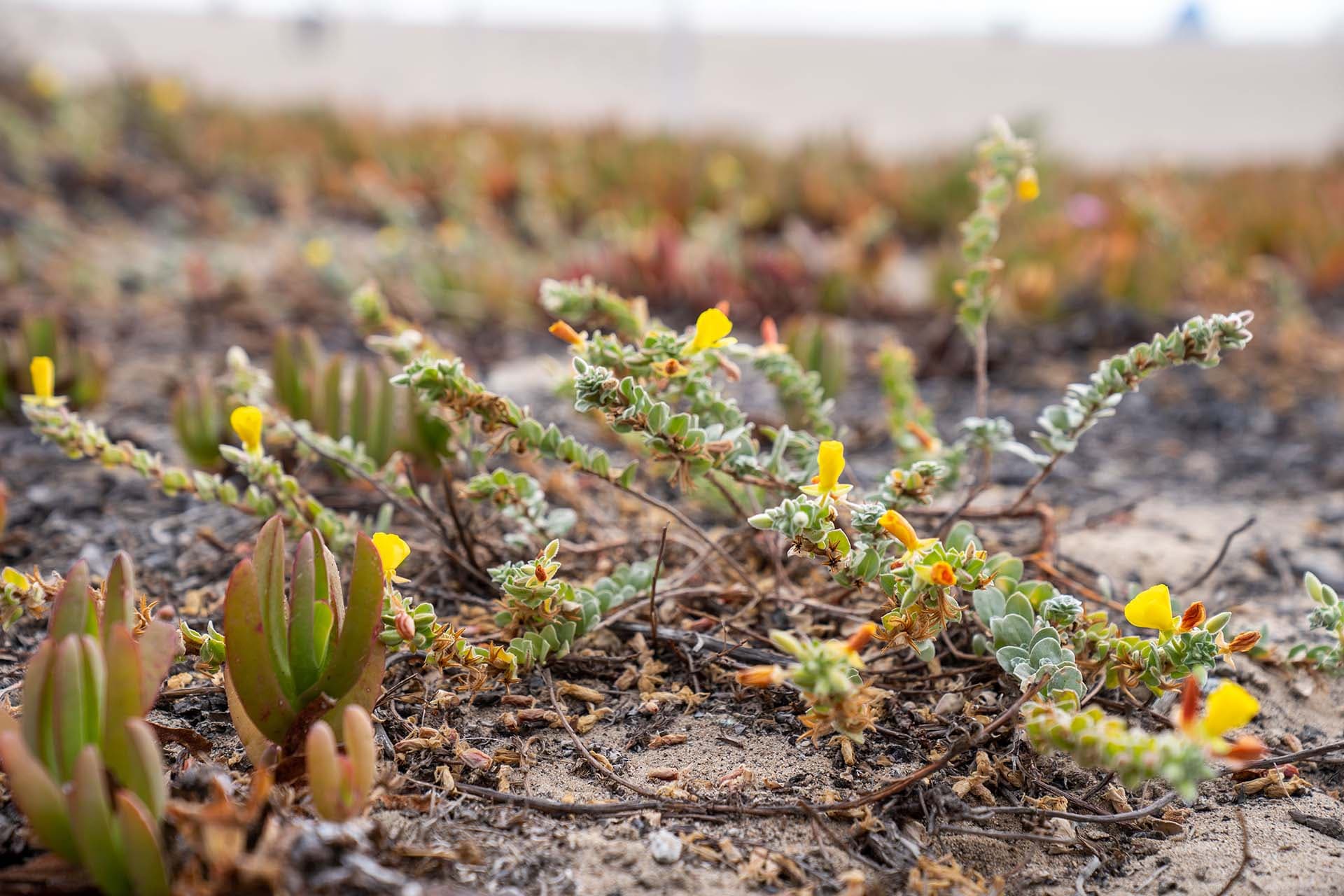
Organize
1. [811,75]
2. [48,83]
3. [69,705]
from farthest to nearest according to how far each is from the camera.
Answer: [811,75] < [48,83] < [69,705]

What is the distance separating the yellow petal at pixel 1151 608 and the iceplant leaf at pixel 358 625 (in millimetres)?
909

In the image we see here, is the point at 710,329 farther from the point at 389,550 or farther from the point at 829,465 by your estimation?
the point at 389,550

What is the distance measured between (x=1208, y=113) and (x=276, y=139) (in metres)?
28.9

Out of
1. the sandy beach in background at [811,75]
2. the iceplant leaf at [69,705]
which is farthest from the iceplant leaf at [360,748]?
the sandy beach in background at [811,75]

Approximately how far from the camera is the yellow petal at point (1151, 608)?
3.79 ft

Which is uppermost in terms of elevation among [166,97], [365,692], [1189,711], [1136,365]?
[166,97]

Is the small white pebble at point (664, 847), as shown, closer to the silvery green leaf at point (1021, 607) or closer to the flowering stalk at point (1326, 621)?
the silvery green leaf at point (1021, 607)

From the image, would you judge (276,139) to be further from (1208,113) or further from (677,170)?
(1208,113)

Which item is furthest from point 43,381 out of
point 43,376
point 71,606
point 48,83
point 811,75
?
point 811,75

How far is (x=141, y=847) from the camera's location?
0.94 m

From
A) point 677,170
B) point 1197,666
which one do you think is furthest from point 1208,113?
point 1197,666

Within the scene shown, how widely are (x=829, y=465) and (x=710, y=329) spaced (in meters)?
0.27

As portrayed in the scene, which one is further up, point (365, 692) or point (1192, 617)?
point (1192, 617)

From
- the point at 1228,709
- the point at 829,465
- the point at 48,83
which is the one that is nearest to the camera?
the point at 1228,709
